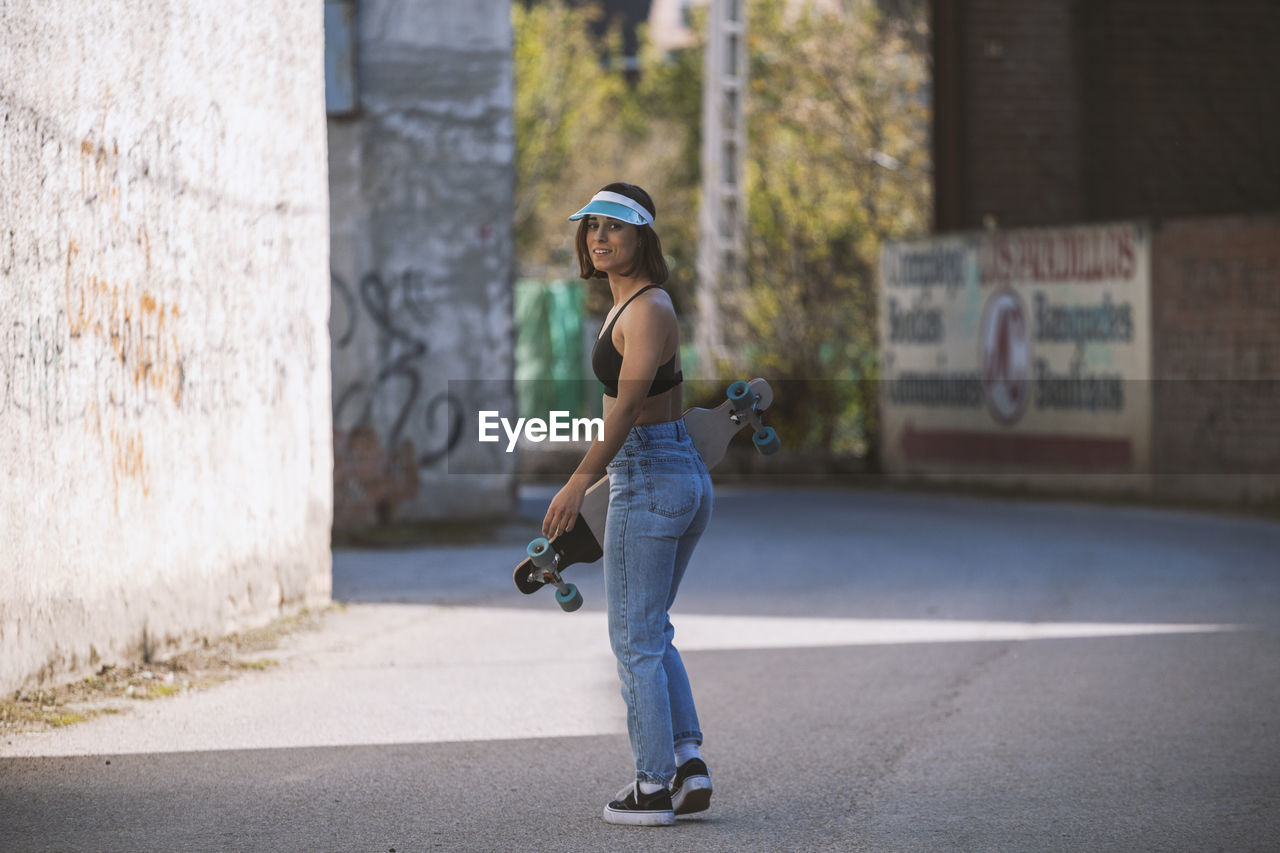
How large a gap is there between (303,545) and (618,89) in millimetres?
41469

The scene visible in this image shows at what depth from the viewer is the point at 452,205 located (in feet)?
45.8

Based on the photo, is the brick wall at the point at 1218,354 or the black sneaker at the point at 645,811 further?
the brick wall at the point at 1218,354

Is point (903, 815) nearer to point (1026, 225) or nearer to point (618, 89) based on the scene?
point (1026, 225)

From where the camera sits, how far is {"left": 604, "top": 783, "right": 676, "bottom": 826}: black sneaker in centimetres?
515

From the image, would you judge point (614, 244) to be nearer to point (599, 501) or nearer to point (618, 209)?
point (618, 209)

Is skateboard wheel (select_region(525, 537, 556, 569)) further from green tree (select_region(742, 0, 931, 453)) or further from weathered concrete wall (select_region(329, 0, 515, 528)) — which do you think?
green tree (select_region(742, 0, 931, 453))

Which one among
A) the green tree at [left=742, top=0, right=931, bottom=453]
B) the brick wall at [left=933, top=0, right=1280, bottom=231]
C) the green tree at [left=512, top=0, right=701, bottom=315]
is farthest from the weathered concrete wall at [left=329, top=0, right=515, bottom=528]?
the green tree at [left=512, top=0, right=701, bottom=315]

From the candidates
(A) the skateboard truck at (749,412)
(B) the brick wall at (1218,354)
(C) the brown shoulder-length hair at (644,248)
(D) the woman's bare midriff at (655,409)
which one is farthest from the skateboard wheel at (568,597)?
(B) the brick wall at (1218,354)

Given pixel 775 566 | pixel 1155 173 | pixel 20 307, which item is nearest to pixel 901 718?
pixel 20 307

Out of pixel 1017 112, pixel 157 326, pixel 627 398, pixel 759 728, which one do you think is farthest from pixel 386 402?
pixel 1017 112

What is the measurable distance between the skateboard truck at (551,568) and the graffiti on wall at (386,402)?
8.96 metres

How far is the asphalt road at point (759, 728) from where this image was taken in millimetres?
5168

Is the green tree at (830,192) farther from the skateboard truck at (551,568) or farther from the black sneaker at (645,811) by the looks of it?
the skateboard truck at (551,568)

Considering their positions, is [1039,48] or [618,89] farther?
[618,89]
